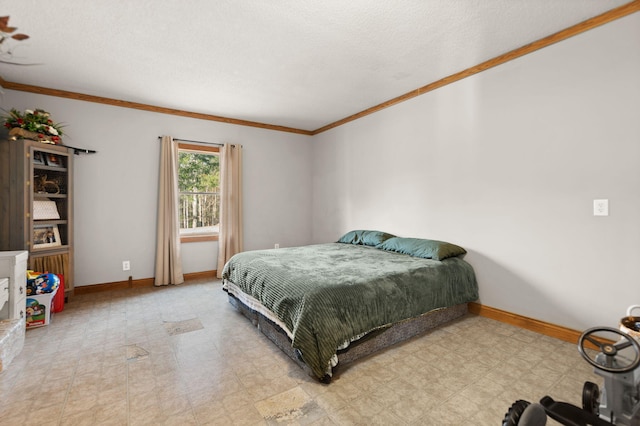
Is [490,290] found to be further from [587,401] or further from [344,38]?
[344,38]

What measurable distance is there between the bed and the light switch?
115 cm

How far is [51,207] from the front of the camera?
3.44m

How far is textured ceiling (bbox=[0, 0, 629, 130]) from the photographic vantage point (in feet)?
7.04

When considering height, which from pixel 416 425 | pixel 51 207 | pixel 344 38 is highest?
pixel 344 38

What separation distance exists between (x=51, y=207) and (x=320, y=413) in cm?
379

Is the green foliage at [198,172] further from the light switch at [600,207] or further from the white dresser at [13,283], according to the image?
the light switch at [600,207]

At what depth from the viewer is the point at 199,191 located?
4766 millimetres

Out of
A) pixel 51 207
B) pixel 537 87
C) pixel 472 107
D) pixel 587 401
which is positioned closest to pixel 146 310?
pixel 51 207

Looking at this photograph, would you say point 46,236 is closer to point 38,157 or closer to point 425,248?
point 38,157

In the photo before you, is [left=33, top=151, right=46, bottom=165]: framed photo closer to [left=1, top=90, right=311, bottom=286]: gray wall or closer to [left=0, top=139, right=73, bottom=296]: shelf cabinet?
[left=0, top=139, right=73, bottom=296]: shelf cabinet

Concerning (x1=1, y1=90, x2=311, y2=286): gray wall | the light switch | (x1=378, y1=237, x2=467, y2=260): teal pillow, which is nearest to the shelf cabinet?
(x1=1, y1=90, x2=311, y2=286): gray wall

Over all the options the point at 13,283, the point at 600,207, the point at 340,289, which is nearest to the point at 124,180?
the point at 13,283

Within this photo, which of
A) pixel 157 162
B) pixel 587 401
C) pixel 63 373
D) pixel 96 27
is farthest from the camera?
pixel 157 162

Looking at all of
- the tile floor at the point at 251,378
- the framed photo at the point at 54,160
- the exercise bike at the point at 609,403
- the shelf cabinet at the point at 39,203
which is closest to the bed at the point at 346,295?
the tile floor at the point at 251,378
